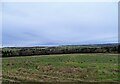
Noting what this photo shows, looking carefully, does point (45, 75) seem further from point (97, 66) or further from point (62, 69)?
point (97, 66)

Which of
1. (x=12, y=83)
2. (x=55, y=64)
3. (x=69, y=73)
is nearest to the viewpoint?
(x=12, y=83)

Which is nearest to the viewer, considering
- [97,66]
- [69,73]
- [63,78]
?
[63,78]

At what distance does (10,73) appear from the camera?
32812 mm

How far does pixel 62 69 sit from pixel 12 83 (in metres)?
Result: 8.67

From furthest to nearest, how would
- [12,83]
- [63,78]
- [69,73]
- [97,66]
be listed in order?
[97,66] < [69,73] < [63,78] < [12,83]

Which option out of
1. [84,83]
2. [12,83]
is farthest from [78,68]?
[12,83]

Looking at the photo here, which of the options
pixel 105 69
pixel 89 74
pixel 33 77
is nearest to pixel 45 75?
pixel 33 77

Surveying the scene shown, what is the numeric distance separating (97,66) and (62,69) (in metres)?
4.08

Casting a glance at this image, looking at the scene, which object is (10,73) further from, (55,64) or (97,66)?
(97,66)

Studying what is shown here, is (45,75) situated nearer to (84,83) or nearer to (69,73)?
(69,73)

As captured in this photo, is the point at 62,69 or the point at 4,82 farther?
the point at 62,69

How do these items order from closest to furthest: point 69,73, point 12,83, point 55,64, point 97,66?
1. point 12,83
2. point 69,73
3. point 97,66
4. point 55,64

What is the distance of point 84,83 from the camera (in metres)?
28.9

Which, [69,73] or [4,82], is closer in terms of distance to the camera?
[4,82]
